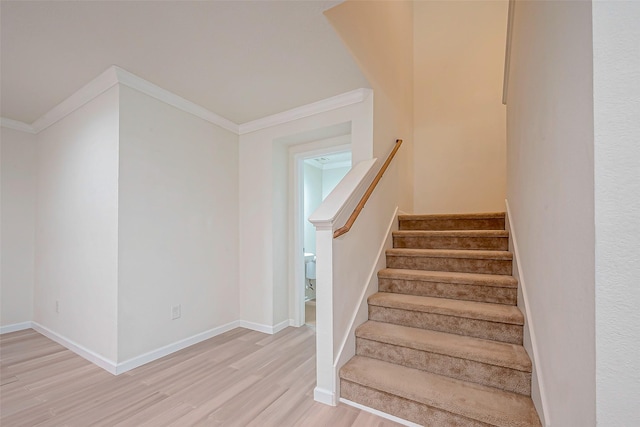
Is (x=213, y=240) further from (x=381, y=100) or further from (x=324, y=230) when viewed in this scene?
(x=381, y=100)

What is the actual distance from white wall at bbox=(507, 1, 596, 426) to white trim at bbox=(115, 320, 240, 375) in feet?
8.89

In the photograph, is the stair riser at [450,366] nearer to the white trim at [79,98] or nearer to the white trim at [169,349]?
the white trim at [169,349]

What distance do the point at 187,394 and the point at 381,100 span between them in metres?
2.90

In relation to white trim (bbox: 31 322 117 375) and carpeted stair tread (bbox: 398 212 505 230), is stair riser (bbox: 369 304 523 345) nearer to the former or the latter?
carpeted stair tread (bbox: 398 212 505 230)

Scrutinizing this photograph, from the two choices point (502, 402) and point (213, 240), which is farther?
point (213, 240)

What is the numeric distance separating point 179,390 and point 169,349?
0.67 meters

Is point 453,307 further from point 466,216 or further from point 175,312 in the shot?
point 175,312

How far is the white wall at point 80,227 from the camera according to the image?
2.23 m

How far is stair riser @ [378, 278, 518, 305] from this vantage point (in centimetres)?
187

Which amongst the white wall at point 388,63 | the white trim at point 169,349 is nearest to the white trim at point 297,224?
the white trim at point 169,349

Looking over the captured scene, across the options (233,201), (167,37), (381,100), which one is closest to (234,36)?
(167,37)

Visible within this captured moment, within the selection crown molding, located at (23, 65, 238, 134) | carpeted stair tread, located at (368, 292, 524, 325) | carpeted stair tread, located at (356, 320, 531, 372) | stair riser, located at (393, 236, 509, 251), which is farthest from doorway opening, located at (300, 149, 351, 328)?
carpeted stair tread, located at (356, 320, 531, 372)

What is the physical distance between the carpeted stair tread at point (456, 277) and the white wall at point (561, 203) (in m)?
0.40

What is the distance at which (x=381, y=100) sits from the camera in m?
2.65
